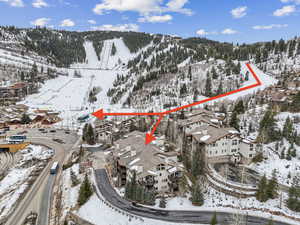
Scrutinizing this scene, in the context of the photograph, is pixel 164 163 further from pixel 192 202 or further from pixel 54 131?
pixel 54 131

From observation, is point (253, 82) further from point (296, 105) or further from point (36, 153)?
point (36, 153)

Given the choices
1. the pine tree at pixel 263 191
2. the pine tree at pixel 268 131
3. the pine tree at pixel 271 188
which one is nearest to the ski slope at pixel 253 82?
the pine tree at pixel 268 131

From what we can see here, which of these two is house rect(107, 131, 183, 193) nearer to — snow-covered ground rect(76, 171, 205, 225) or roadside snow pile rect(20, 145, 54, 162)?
snow-covered ground rect(76, 171, 205, 225)

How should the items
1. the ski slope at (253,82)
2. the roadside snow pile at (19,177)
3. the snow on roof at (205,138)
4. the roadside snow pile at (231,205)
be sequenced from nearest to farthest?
1. the roadside snow pile at (231,205)
2. the roadside snow pile at (19,177)
3. the snow on roof at (205,138)
4. the ski slope at (253,82)

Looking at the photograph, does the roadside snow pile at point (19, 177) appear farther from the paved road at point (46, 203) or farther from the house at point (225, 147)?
the house at point (225, 147)

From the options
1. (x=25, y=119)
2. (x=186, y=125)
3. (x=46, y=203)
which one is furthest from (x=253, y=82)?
(x=25, y=119)

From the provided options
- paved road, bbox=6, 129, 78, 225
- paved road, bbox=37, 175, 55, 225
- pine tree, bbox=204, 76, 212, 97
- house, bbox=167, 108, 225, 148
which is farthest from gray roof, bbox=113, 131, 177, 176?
pine tree, bbox=204, 76, 212, 97
